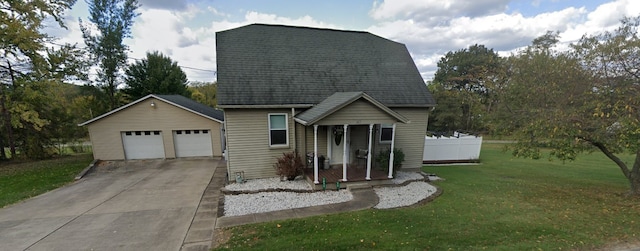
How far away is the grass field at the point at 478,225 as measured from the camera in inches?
194

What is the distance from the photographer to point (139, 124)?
46.5 ft

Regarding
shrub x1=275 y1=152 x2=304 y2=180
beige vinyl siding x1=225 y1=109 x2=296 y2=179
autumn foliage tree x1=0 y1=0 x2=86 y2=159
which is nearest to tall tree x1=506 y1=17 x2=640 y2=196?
shrub x1=275 y1=152 x2=304 y2=180

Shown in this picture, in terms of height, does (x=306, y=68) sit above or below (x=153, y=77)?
below

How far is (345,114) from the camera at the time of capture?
8.53 metres

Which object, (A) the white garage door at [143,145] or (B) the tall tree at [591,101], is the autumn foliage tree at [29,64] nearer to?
(A) the white garage door at [143,145]

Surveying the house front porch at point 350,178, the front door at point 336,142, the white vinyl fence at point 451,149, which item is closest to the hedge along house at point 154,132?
the front door at point 336,142

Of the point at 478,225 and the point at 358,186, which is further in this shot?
the point at 358,186

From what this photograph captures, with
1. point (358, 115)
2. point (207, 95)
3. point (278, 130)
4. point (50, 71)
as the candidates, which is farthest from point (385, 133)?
point (207, 95)

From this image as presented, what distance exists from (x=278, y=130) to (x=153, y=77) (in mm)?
24305

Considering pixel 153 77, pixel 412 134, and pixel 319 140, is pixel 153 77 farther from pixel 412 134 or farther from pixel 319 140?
pixel 412 134

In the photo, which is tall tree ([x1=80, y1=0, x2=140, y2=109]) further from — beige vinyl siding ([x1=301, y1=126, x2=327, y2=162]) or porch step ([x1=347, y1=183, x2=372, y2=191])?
porch step ([x1=347, y1=183, x2=372, y2=191])

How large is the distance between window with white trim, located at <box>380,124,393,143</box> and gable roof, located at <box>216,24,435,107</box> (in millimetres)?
1079

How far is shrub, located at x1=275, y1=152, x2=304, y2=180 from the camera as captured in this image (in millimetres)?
9398

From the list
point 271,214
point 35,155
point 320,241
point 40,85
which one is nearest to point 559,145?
point 320,241
